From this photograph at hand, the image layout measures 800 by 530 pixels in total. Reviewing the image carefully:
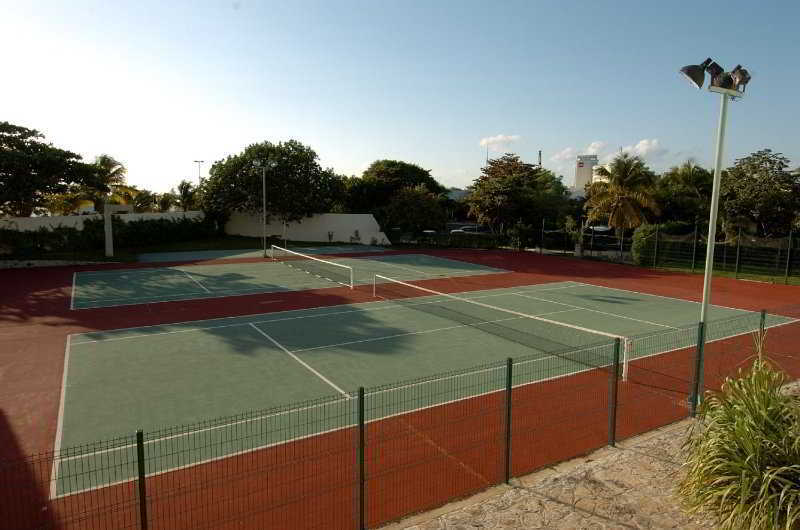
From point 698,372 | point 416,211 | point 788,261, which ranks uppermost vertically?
point 416,211

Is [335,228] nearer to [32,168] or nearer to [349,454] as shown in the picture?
[32,168]

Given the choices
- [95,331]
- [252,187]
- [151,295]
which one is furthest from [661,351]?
[252,187]

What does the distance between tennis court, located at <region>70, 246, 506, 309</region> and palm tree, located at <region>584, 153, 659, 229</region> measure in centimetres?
1167

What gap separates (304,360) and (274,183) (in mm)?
39707

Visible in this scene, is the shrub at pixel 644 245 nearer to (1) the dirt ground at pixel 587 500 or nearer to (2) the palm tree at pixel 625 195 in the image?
(2) the palm tree at pixel 625 195

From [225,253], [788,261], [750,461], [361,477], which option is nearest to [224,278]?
[225,253]

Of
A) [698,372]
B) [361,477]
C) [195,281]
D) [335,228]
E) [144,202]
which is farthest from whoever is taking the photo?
[144,202]

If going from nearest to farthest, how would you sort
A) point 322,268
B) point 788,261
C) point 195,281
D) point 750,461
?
point 750,461
point 195,281
point 788,261
point 322,268

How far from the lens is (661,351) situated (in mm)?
15906

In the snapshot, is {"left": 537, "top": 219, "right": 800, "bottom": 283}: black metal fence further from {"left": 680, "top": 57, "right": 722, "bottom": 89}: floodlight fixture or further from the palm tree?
{"left": 680, "top": 57, "right": 722, "bottom": 89}: floodlight fixture

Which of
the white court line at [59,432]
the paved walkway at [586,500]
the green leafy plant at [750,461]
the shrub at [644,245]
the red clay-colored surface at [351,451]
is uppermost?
the shrub at [644,245]

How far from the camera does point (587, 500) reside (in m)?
7.54

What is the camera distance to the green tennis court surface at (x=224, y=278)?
81.1 feet

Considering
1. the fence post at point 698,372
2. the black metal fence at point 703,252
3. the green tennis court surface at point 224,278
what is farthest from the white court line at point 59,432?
the black metal fence at point 703,252
